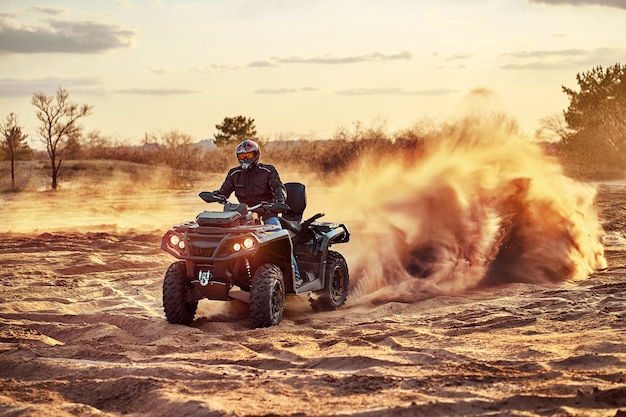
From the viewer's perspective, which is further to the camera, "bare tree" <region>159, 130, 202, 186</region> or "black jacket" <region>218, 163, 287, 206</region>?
"bare tree" <region>159, 130, 202, 186</region>

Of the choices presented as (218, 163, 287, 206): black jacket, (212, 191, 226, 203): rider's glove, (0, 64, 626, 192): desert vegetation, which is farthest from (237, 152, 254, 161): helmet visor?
(0, 64, 626, 192): desert vegetation

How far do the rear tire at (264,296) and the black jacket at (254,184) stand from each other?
99 cm

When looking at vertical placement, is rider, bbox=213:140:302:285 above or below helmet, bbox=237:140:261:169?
below

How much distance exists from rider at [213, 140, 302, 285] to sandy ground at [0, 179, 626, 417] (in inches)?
57.1

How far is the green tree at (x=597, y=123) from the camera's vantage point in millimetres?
45344

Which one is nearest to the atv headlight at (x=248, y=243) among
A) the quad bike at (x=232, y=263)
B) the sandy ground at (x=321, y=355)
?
the quad bike at (x=232, y=263)

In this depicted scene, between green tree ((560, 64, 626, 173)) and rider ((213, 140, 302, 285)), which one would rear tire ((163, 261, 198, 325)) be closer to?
rider ((213, 140, 302, 285))

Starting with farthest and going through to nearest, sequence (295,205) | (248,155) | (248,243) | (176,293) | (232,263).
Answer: (295,205), (248,155), (176,293), (232,263), (248,243)

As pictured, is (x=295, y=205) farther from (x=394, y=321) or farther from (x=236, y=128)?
(x=236, y=128)

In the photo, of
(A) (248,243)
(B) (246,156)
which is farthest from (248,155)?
(A) (248,243)

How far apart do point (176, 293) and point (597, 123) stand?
136ft

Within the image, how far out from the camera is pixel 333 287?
37.1ft

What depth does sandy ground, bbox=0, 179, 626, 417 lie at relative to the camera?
20.5 feet

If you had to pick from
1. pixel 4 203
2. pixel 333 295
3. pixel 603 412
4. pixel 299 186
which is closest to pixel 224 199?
pixel 299 186
